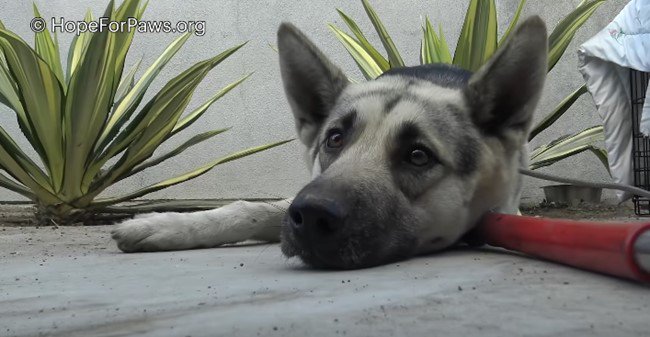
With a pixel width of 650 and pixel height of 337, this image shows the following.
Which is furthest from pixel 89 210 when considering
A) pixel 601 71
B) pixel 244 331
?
pixel 244 331

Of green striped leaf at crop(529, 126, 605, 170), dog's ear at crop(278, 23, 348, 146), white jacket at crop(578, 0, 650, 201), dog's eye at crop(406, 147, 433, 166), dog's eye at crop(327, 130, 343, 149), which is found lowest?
green striped leaf at crop(529, 126, 605, 170)

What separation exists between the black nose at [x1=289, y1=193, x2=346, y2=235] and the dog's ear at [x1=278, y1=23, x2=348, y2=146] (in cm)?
90

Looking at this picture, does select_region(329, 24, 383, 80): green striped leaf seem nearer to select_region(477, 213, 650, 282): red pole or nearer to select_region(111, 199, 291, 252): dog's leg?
select_region(111, 199, 291, 252): dog's leg

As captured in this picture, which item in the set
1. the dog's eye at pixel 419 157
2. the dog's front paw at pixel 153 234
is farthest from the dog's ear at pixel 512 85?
the dog's front paw at pixel 153 234

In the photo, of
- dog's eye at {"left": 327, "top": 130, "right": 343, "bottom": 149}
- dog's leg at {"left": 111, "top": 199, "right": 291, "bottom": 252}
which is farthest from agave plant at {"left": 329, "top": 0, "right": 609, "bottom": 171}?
dog's eye at {"left": 327, "top": 130, "right": 343, "bottom": 149}

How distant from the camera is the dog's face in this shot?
1.85 metres

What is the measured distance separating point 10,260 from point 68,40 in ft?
14.2

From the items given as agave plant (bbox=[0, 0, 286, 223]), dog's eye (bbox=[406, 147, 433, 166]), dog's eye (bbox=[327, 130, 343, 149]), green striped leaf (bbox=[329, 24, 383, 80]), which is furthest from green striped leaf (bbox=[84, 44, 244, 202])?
dog's eye (bbox=[406, 147, 433, 166])

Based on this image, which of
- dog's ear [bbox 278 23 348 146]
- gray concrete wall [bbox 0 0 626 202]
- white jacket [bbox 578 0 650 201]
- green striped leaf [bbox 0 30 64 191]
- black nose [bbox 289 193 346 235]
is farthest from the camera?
gray concrete wall [bbox 0 0 626 202]

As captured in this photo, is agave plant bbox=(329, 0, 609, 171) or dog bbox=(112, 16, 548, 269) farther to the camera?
agave plant bbox=(329, 0, 609, 171)

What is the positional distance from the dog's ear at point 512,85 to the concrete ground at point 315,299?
49 centimetres

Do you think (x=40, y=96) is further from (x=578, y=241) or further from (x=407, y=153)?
(x=578, y=241)

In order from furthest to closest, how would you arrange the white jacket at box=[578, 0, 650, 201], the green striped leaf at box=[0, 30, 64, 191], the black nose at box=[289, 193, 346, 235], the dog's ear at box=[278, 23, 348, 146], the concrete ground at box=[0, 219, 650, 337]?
the white jacket at box=[578, 0, 650, 201] → the green striped leaf at box=[0, 30, 64, 191] → the dog's ear at box=[278, 23, 348, 146] → the black nose at box=[289, 193, 346, 235] → the concrete ground at box=[0, 219, 650, 337]

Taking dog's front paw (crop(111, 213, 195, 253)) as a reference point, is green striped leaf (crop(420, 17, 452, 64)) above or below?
above
